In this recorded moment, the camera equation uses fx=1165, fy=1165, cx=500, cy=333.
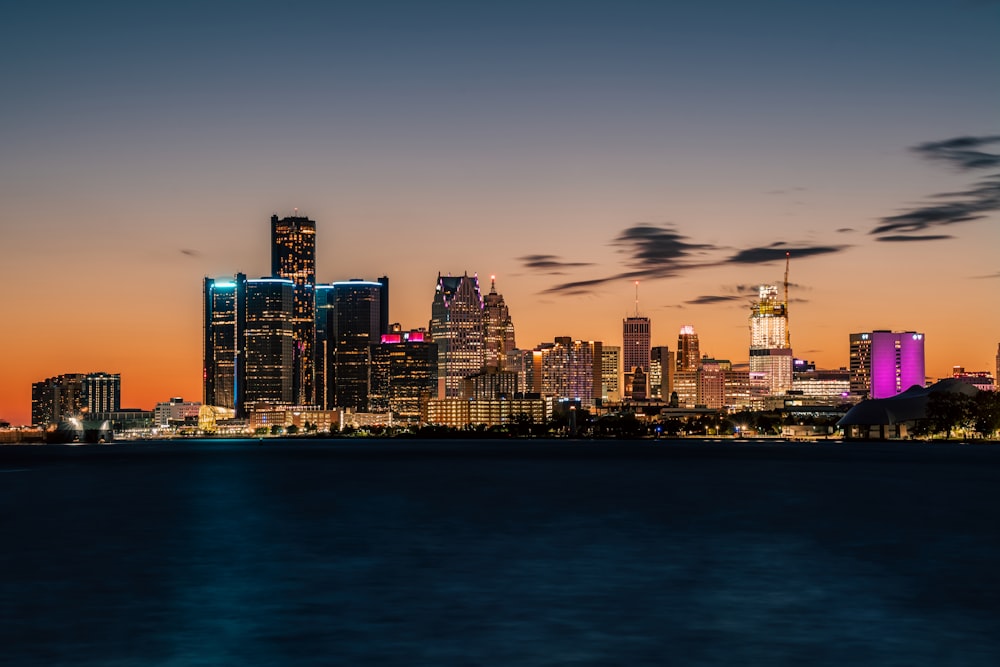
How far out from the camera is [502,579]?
147 feet

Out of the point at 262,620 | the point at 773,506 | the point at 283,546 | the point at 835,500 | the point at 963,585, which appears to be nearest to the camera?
the point at 262,620

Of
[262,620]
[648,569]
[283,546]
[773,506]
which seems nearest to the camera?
[262,620]

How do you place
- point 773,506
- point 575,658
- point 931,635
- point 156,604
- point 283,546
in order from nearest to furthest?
1. point 575,658
2. point 931,635
3. point 156,604
4. point 283,546
5. point 773,506

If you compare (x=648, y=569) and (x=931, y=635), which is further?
(x=648, y=569)

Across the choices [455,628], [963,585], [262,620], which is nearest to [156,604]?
[262,620]

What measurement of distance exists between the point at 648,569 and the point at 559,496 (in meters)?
47.6

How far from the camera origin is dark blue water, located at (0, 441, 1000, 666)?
103 feet

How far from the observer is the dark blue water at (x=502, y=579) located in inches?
1231

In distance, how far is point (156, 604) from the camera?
39.0 metres

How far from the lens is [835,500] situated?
92188 millimetres

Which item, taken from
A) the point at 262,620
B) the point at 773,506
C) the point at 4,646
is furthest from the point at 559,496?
the point at 4,646

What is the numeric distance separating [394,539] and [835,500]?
44.8 m

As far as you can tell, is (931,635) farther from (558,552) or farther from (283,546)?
(283,546)

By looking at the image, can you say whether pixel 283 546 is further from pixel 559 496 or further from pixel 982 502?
pixel 982 502
